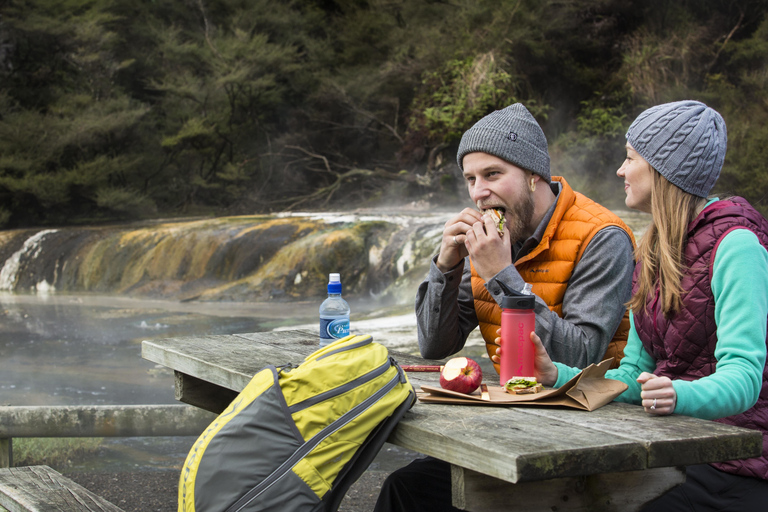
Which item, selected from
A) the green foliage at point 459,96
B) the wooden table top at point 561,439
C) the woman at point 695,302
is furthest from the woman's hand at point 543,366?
the green foliage at point 459,96

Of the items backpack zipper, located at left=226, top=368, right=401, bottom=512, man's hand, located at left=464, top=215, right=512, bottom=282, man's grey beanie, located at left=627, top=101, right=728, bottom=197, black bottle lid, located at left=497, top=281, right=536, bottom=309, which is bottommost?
backpack zipper, located at left=226, top=368, right=401, bottom=512

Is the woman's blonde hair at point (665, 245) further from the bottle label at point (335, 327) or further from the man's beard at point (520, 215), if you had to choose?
the bottle label at point (335, 327)

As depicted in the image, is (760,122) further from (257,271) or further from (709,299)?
(709,299)

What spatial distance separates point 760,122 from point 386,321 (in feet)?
26.1

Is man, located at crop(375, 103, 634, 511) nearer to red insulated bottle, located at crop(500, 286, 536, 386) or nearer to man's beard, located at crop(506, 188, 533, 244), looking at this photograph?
man's beard, located at crop(506, 188, 533, 244)

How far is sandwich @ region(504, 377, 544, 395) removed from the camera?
5.78 ft

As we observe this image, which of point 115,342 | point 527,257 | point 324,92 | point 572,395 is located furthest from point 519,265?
point 324,92

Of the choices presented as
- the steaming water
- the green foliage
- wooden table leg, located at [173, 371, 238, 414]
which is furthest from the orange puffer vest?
the green foliage

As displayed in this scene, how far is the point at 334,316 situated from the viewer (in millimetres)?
2430

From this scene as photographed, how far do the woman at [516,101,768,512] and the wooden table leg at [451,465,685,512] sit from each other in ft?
0.39

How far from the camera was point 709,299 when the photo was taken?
1.73m

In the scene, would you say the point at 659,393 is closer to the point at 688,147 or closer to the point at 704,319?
the point at 704,319

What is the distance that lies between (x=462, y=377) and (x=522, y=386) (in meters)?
0.14

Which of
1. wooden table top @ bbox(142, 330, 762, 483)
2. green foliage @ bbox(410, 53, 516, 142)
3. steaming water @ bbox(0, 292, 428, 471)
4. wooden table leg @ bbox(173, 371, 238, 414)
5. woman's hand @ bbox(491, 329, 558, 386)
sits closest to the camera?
wooden table top @ bbox(142, 330, 762, 483)
